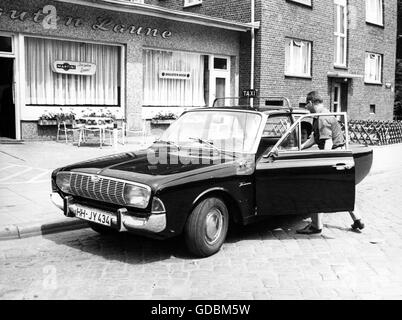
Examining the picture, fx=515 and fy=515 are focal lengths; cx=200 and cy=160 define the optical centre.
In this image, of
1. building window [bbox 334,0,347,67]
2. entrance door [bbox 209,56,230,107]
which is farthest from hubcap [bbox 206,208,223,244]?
building window [bbox 334,0,347,67]

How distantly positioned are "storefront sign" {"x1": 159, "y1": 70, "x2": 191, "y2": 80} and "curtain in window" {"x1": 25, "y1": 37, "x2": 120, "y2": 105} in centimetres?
192

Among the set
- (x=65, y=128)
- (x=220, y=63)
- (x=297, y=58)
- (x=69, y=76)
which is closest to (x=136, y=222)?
(x=65, y=128)

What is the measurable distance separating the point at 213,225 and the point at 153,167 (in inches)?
35.1

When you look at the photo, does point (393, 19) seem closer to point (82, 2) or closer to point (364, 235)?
point (82, 2)

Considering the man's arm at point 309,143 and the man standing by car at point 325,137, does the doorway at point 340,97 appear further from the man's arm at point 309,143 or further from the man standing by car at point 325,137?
the man's arm at point 309,143

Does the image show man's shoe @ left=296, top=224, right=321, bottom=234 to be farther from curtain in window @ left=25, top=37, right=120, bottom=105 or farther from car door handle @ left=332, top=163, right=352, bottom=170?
curtain in window @ left=25, top=37, right=120, bottom=105

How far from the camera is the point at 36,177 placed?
31.8 feet

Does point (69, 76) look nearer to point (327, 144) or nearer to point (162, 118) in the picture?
point (162, 118)

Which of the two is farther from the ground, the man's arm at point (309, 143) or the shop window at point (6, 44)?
the shop window at point (6, 44)

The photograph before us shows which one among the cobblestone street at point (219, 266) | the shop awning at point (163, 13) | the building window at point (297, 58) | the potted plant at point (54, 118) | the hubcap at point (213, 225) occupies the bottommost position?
the cobblestone street at point (219, 266)

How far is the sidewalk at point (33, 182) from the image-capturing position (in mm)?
6525

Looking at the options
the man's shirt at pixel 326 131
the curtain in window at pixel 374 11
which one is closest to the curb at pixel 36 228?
the man's shirt at pixel 326 131

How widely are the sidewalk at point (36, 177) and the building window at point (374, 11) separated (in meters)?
11.3

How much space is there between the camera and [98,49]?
1622 centimetres
